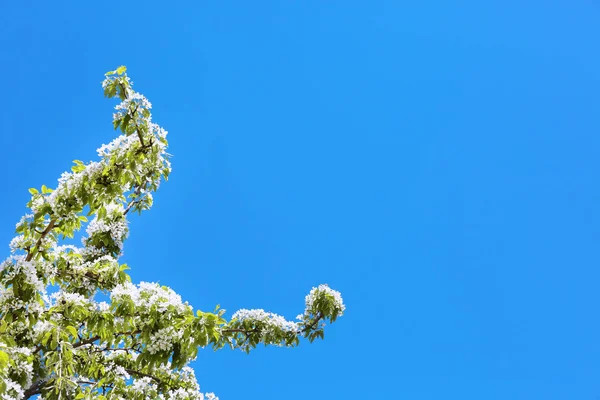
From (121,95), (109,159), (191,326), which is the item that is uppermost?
(121,95)

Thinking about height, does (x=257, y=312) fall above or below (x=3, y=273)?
above

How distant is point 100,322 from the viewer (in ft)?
18.7

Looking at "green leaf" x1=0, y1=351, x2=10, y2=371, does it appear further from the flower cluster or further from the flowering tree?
the flower cluster

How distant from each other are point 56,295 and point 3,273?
2.86 feet

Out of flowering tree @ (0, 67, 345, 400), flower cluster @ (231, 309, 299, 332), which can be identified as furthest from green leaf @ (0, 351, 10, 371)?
flower cluster @ (231, 309, 299, 332)

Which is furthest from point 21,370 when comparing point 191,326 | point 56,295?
point 191,326

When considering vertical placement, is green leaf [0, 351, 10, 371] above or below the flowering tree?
below

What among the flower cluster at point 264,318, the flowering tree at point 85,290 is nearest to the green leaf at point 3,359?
the flowering tree at point 85,290

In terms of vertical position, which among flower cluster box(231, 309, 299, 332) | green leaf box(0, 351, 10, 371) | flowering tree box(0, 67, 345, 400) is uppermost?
flower cluster box(231, 309, 299, 332)

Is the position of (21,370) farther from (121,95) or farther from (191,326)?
(121,95)

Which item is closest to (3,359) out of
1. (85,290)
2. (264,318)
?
(85,290)

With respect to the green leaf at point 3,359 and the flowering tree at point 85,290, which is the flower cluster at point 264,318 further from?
the green leaf at point 3,359

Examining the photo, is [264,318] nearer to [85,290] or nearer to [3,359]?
[85,290]

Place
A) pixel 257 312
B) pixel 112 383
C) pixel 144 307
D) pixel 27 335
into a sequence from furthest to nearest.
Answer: pixel 257 312, pixel 112 383, pixel 27 335, pixel 144 307
